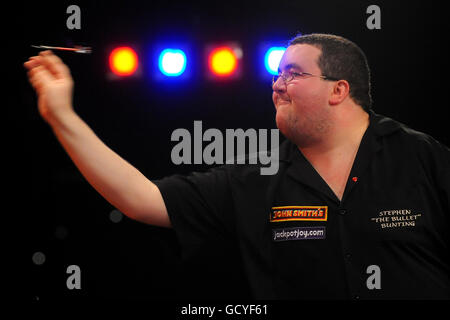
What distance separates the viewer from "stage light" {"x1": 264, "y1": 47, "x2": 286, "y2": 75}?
288 centimetres

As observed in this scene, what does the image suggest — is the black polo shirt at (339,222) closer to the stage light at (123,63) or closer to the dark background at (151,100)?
the dark background at (151,100)

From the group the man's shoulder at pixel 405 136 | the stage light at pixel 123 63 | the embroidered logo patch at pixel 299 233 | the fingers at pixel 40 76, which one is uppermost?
the stage light at pixel 123 63

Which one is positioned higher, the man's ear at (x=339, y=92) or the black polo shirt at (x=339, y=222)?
the man's ear at (x=339, y=92)

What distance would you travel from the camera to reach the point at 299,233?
2201 mm

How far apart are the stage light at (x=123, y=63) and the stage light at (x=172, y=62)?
0.51 feet

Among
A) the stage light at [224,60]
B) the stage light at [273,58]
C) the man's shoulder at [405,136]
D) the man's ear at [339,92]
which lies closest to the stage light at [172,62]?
the stage light at [224,60]

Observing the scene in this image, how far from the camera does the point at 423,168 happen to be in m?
2.22

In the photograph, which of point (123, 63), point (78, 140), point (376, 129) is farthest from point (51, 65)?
point (376, 129)

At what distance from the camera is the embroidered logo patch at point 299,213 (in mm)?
2205

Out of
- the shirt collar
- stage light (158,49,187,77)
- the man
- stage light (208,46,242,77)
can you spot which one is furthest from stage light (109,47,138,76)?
the shirt collar

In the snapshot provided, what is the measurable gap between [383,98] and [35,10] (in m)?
2.06

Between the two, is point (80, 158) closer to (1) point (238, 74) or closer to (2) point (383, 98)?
(1) point (238, 74)

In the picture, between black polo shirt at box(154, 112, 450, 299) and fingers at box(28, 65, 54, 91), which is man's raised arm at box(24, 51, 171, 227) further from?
black polo shirt at box(154, 112, 450, 299)
